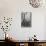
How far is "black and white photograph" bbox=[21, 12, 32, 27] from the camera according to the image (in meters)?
2.71

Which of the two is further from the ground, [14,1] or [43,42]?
[14,1]

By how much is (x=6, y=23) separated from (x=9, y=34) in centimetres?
24

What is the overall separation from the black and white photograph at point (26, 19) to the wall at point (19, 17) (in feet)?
0.21

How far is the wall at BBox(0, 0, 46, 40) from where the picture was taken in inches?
105

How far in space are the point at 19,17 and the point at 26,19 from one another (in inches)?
6.3

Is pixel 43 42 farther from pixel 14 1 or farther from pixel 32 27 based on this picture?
pixel 14 1

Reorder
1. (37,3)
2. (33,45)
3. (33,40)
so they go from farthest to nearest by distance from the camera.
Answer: (37,3)
(33,40)
(33,45)

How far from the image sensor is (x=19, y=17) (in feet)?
8.87

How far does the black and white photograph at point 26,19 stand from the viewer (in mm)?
2714

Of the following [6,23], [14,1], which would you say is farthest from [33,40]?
[14,1]

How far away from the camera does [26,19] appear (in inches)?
107

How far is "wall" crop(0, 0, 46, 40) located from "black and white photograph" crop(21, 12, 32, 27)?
0.21 feet

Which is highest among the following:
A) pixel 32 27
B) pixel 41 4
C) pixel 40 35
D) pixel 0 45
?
pixel 41 4

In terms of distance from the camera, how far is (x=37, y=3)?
2.79 metres
